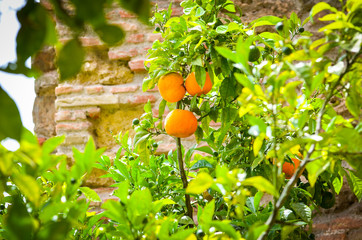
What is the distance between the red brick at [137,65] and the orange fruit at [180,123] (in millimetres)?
756

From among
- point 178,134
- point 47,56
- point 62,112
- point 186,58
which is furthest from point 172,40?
point 47,56

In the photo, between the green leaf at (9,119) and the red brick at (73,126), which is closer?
the green leaf at (9,119)

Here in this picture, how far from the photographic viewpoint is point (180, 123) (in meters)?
0.84

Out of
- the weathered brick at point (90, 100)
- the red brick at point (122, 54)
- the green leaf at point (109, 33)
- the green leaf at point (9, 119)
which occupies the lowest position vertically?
the weathered brick at point (90, 100)

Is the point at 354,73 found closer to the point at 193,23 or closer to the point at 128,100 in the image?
the point at 193,23

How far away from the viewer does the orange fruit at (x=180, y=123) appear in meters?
0.84

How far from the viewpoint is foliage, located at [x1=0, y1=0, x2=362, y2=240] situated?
444 millimetres

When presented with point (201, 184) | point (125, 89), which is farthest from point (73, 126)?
point (201, 184)

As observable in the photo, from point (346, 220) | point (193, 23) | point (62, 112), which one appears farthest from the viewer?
point (62, 112)

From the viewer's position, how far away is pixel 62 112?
155 cm

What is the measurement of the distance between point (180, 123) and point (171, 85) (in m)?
0.09

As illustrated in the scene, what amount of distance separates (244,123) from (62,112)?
3.03 feet

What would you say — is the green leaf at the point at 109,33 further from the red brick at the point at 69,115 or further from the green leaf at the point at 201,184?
the red brick at the point at 69,115

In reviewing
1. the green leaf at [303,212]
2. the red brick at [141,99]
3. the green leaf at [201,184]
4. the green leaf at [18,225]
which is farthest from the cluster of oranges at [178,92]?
the red brick at [141,99]
